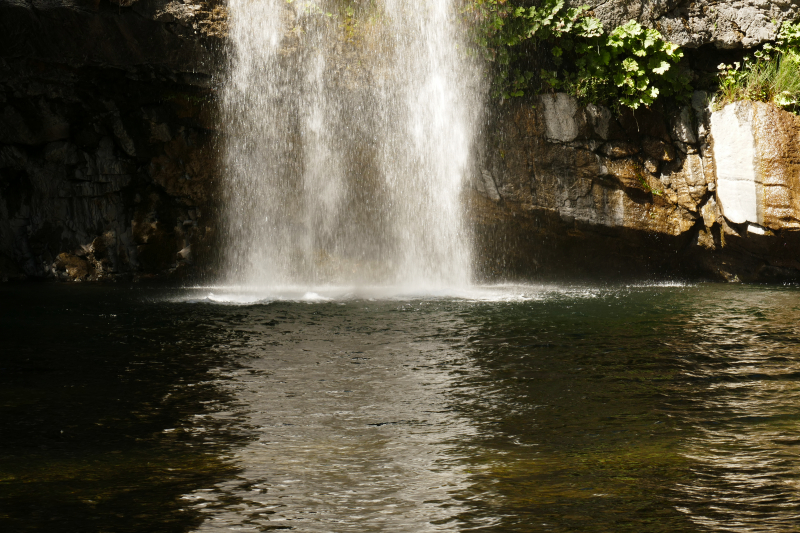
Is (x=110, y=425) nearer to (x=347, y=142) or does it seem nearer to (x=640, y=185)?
(x=347, y=142)

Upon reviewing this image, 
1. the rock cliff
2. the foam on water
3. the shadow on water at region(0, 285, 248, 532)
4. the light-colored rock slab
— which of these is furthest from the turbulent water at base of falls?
the shadow on water at region(0, 285, 248, 532)

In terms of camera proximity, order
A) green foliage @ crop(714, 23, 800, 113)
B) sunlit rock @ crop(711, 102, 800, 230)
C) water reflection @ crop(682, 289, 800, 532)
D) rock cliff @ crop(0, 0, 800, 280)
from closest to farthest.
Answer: water reflection @ crop(682, 289, 800, 532), sunlit rock @ crop(711, 102, 800, 230), green foliage @ crop(714, 23, 800, 113), rock cliff @ crop(0, 0, 800, 280)

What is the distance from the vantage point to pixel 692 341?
18.4 ft

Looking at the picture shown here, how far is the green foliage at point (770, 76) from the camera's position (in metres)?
10.7

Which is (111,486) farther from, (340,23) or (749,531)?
(340,23)

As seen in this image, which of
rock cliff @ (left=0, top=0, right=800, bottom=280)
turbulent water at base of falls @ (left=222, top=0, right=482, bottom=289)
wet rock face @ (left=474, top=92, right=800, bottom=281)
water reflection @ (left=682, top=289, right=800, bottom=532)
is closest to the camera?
water reflection @ (left=682, top=289, right=800, bottom=532)

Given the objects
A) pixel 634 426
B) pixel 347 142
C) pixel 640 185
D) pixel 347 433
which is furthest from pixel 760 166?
pixel 347 433

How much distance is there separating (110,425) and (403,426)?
1476mm

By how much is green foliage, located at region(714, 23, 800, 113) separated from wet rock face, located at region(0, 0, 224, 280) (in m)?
8.45

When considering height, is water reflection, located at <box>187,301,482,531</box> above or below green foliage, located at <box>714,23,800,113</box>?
below

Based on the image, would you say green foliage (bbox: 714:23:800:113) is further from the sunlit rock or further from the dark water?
the dark water

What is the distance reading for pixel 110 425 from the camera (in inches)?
137

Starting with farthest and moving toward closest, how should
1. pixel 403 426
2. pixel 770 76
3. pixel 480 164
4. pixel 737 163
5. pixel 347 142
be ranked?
pixel 347 142 < pixel 480 164 < pixel 770 76 < pixel 737 163 < pixel 403 426

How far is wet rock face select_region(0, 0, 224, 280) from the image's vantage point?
37.6 ft
